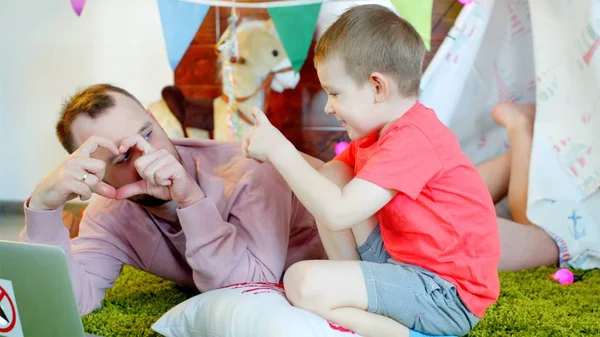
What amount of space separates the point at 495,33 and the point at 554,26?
13.5 inches

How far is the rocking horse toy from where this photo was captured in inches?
86.8

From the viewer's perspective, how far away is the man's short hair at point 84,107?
52.2 inches

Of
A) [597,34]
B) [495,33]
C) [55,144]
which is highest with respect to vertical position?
[597,34]

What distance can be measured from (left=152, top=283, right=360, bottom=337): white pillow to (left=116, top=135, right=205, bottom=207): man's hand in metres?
0.19

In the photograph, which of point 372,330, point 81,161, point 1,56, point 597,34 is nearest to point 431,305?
point 372,330

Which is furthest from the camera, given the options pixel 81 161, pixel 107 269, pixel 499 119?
pixel 499 119

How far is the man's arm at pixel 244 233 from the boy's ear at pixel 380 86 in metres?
0.36

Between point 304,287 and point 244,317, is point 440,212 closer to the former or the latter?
point 304,287

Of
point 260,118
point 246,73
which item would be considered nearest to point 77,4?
point 246,73

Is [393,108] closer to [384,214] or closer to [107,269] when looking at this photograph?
[384,214]

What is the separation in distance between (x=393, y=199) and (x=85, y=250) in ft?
2.17

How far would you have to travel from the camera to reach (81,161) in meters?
1.18

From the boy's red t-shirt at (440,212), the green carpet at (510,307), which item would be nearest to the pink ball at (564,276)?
the green carpet at (510,307)

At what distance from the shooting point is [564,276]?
1636mm
